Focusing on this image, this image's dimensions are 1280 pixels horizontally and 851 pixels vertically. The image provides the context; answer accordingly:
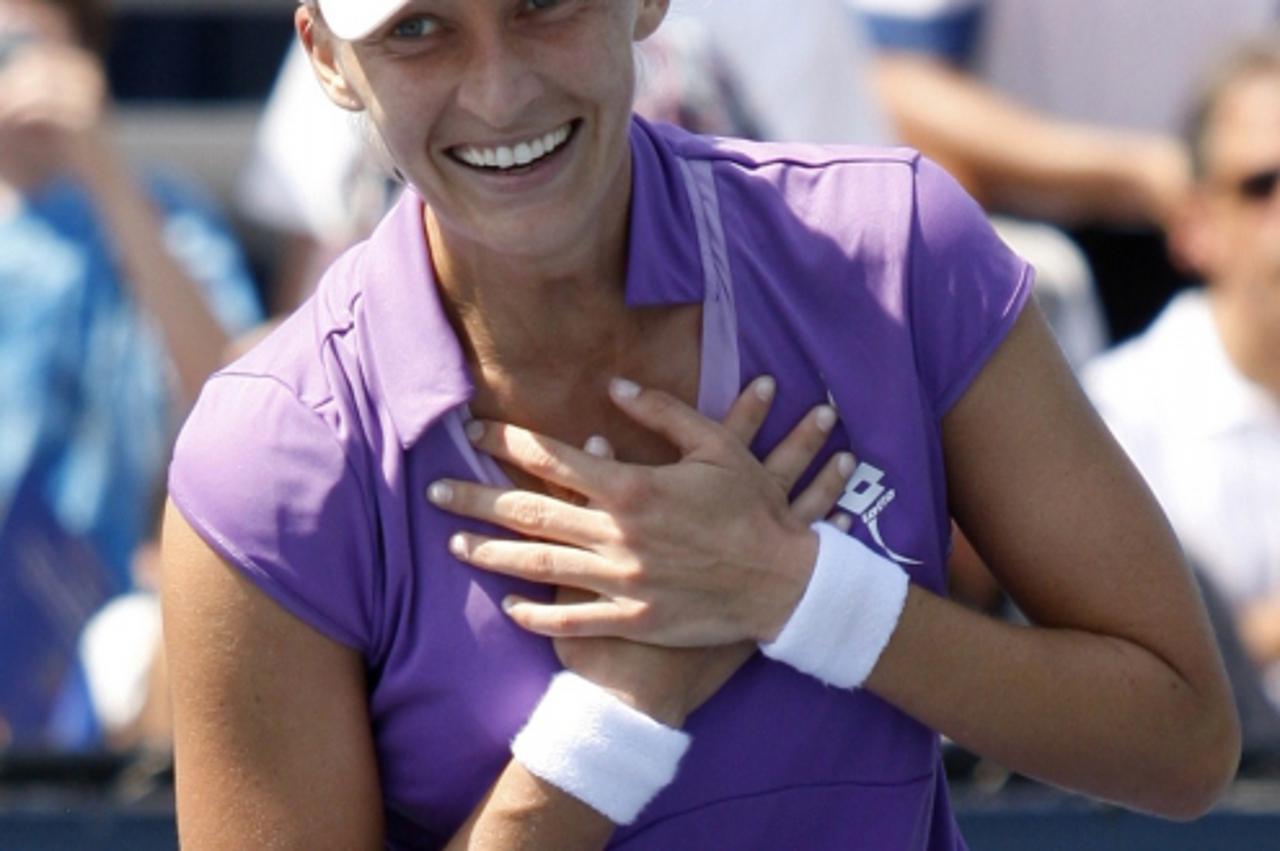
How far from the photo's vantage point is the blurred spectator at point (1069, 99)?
13.3ft

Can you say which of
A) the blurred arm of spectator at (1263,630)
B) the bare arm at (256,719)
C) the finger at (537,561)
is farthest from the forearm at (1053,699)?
the blurred arm of spectator at (1263,630)

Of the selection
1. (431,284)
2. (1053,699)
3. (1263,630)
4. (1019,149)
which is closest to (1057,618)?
(1053,699)

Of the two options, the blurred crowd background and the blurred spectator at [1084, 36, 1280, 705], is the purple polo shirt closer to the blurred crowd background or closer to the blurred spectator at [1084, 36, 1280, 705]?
the blurred crowd background

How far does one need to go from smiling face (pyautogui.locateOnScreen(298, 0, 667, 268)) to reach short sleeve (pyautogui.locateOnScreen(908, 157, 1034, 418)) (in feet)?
0.76

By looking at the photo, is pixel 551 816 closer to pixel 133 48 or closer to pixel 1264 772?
pixel 1264 772

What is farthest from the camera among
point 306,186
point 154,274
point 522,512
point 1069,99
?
point 1069,99

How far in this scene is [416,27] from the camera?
1.58 m

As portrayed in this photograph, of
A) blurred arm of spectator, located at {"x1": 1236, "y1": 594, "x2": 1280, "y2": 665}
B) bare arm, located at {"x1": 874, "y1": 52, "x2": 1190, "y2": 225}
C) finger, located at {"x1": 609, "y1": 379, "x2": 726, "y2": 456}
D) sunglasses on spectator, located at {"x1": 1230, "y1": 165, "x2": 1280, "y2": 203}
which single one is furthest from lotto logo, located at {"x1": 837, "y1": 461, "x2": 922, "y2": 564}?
bare arm, located at {"x1": 874, "y1": 52, "x2": 1190, "y2": 225}

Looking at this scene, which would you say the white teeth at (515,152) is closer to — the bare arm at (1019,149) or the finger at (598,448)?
the finger at (598,448)

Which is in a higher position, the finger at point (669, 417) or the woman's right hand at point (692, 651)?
the finger at point (669, 417)

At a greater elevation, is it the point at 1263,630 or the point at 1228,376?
the point at 1228,376

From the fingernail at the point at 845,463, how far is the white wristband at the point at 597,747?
22 cm

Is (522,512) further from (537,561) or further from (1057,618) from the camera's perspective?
(1057,618)

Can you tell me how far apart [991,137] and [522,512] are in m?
2.59
